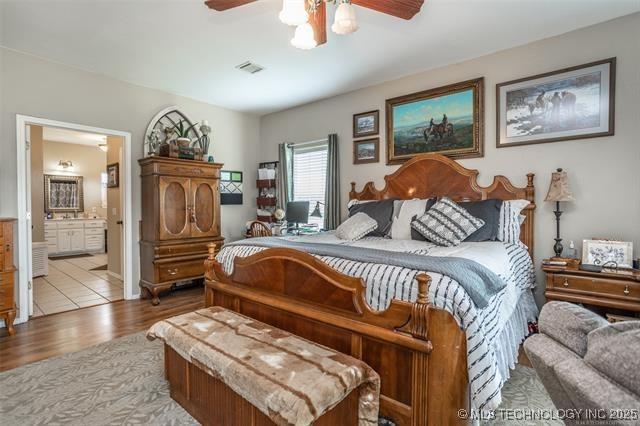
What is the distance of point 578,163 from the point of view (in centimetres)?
282

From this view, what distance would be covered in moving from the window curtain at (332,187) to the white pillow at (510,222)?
2083 millimetres

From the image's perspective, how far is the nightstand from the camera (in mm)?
2266

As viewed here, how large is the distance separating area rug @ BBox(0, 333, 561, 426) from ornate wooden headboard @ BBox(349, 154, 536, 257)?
1.60 m

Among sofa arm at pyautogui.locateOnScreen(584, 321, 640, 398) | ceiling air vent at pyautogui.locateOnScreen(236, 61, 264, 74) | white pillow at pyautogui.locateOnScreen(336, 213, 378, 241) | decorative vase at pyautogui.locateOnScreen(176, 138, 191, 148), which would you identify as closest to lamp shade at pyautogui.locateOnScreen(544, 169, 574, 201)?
white pillow at pyautogui.locateOnScreen(336, 213, 378, 241)

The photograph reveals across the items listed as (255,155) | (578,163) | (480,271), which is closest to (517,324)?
(480,271)

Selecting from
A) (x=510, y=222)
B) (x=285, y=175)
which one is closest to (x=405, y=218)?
(x=510, y=222)

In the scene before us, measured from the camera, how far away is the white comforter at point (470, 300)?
4.60 ft

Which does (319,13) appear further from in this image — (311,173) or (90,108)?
(90,108)

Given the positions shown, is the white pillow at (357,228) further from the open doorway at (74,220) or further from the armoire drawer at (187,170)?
the open doorway at (74,220)

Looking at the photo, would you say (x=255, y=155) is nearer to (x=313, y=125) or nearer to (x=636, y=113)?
(x=313, y=125)

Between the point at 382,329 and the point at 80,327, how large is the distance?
10.3ft

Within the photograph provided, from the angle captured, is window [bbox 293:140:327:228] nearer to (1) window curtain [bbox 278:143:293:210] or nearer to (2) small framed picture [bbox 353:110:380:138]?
(1) window curtain [bbox 278:143:293:210]

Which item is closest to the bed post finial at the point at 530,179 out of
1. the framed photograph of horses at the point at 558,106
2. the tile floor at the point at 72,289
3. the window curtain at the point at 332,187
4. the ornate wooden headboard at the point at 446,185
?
the ornate wooden headboard at the point at 446,185

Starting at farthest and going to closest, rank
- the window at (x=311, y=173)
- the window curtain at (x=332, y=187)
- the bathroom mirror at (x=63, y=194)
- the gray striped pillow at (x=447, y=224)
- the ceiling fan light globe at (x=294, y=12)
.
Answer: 1. the bathroom mirror at (x=63, y=194)
2. the window at (x=311, y=173)
3. the window curtain at (x=332, y=187)
4. the gray striped pillow at (x=447, y=224)
5. the ceiling fan light globe at (x=294, y=12)
